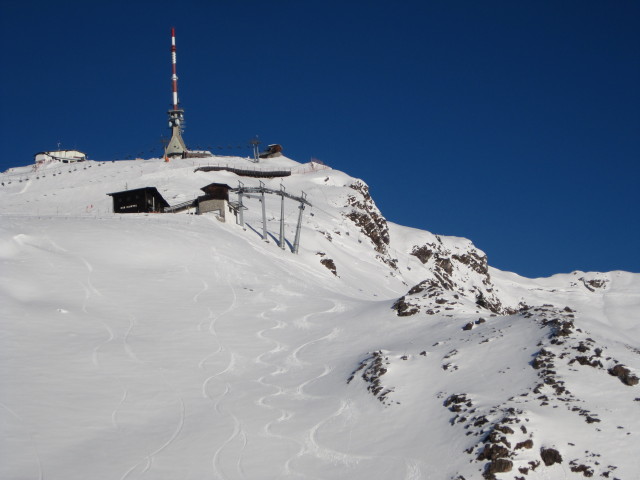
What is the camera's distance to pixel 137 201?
63469mm

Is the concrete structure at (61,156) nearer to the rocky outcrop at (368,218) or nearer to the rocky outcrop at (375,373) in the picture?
the rocky outcrop at (368,218)

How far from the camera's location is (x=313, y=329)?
33875mm

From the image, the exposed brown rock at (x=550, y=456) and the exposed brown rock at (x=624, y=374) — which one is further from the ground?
the exposed brown rock at (x=624, y=374)

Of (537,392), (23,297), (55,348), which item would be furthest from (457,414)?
(23,297)

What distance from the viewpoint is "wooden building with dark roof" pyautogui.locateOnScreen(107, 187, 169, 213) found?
6331cm

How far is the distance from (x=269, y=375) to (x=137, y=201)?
3911 cm

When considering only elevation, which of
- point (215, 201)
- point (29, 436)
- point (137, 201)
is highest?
point (137, 201)

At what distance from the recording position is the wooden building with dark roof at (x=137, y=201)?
208ft

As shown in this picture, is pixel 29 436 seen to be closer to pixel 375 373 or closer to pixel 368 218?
pixel 375 373

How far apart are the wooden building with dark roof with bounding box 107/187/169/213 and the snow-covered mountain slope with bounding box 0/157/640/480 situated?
Answer: 13.2 m

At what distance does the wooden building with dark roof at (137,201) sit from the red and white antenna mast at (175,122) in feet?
157

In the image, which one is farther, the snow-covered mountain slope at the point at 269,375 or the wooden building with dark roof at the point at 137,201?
the wooden building with dark roof at the point at 137,201

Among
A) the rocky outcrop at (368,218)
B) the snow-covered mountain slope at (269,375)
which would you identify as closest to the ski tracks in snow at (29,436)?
the snow-covered mountain slope at (269,375)

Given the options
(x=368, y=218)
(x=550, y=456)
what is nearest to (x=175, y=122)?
(x=368, y=218)
